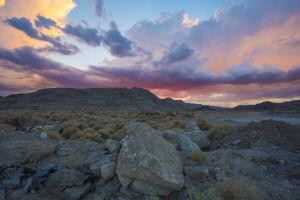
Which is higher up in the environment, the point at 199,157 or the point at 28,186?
the point at 199,157

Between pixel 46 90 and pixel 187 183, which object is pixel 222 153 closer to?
pixel 187 183

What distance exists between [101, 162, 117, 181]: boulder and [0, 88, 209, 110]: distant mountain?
115 metres

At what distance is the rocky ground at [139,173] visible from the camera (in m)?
5.61

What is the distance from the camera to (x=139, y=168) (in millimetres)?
5547

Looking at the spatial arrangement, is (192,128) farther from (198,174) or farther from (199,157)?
(198,174)

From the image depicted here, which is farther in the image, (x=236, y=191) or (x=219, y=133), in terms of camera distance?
(x=219, y=133)

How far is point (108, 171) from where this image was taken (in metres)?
6.15

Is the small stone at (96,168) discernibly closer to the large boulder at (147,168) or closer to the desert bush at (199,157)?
the large boulder at (147,168)

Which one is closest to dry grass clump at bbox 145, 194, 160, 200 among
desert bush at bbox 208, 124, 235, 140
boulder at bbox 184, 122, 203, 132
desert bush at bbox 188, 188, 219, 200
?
desert bush at bbox 188, 188, 219, 200

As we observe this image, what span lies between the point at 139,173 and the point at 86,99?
133 m

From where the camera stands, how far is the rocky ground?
561cm

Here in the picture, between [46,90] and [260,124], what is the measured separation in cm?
14872

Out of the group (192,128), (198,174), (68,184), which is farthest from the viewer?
(192,128)

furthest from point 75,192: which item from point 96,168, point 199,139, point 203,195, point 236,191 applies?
point 199,139
